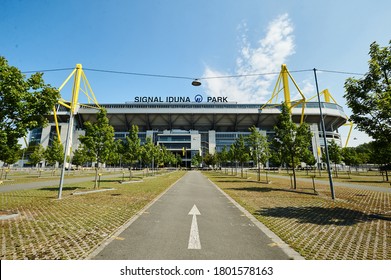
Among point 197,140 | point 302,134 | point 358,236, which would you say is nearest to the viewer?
point 358,236

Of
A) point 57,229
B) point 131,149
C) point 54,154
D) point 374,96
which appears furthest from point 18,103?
point 54,154

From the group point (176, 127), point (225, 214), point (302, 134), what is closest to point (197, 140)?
point (176, 127)

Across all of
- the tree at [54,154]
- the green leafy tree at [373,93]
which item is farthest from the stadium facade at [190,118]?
the green leafy tree at [373,93]

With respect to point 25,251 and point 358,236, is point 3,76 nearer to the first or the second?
point 25,251

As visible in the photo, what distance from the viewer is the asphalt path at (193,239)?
4.62 metres

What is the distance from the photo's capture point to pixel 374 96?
934cm

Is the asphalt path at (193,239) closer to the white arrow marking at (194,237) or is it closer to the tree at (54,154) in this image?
the white arrow marking at (194,237)

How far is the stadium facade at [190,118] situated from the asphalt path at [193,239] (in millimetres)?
93719

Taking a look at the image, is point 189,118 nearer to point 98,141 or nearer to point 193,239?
point 98,141

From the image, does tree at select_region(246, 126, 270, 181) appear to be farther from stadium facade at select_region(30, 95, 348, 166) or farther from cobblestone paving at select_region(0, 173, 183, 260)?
stadium facade at select_region(30, 95, 348, 166)

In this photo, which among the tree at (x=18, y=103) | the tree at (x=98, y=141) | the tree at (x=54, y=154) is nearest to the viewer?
the tree at (x=18, y=103)

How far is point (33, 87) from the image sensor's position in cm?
888

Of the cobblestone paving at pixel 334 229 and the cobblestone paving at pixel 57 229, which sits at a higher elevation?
the cobblestone paving at pixel 57 229
